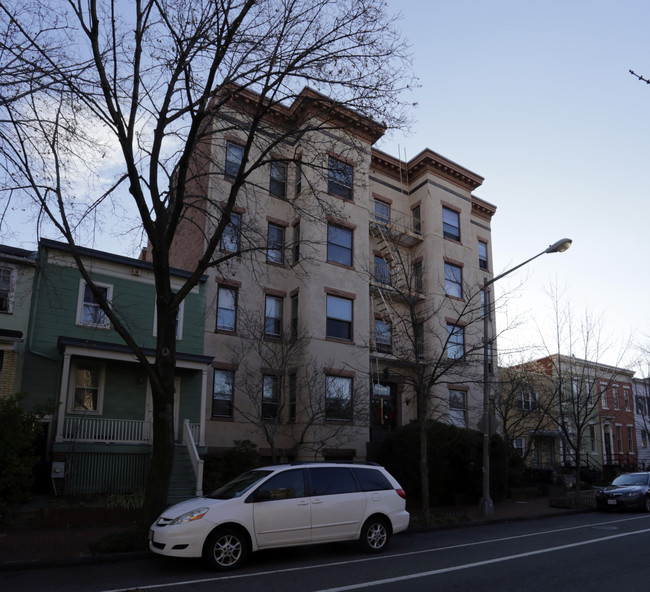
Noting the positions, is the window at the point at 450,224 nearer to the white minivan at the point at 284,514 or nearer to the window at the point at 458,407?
the window at the point at 458,407

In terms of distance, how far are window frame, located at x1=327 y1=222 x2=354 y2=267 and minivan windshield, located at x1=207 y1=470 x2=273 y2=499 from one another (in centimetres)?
1353

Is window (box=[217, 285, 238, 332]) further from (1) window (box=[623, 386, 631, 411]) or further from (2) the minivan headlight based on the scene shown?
(1) window (box=[623, 386, 631, 411])

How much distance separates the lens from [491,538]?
41.5ft

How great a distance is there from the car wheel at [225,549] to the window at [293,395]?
1186cm

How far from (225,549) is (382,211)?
20.4 meters

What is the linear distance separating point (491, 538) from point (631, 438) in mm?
38997

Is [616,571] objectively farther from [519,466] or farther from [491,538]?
[519,466]

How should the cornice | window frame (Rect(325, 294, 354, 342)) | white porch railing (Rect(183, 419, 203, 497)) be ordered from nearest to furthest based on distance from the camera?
1. white porch railing (Rect(183, 419, 203, 497))
2. window frame (Rect(325, 294, 354, 342))
3. the cornice

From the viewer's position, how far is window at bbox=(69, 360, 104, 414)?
17750 mm

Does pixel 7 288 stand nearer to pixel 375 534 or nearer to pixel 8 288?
pixel 8 288

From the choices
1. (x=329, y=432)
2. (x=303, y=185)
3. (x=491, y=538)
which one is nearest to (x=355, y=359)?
(x=329, y=432)

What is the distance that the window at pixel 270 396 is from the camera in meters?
21.0

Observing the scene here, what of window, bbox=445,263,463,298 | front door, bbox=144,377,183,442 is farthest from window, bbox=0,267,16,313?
window, bbox=445,263,463,298

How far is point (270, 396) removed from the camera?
21234 mm
